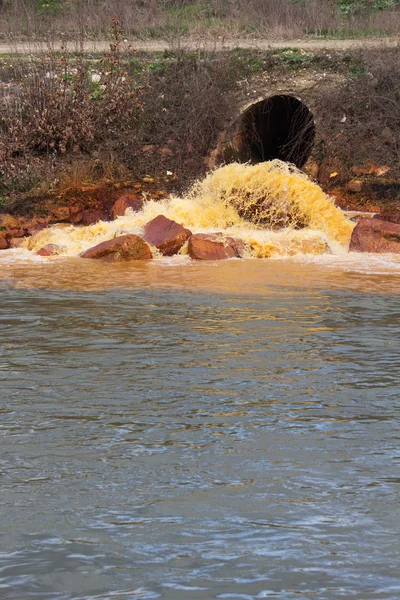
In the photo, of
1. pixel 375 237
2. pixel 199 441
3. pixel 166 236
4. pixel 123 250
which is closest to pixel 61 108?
pixel 166 236

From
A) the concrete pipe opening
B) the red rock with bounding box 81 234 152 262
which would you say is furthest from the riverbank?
the red rock with bounding box 81 234 152 262

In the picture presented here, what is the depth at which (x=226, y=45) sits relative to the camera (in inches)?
941

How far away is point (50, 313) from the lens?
34.5 ft

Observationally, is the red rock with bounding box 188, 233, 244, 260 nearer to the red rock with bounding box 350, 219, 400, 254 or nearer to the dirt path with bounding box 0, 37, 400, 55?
the red rock with bounding box 350, 219, 400, 254

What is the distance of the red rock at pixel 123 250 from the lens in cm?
1511

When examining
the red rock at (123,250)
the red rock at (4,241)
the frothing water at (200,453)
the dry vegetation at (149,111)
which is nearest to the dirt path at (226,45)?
the dry vegetation at (149,111)

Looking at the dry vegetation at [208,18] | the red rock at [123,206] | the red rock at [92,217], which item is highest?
the dry vegetation at [208,18]

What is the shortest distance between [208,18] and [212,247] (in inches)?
647

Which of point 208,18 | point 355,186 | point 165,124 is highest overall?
point 208,18

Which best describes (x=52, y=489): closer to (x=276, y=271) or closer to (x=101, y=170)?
(x=276, y=271)

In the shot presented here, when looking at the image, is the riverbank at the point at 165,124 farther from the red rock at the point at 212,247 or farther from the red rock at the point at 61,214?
the red rock at the point at 212,247

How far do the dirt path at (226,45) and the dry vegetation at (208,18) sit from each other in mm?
504

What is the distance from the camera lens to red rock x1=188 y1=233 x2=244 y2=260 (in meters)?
15.2

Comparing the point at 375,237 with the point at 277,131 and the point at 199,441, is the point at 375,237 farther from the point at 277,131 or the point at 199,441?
the point at 199,441
